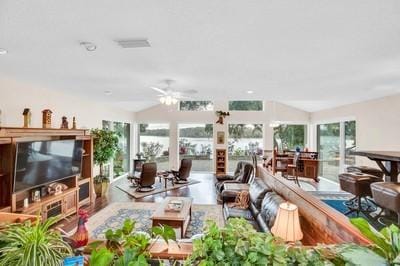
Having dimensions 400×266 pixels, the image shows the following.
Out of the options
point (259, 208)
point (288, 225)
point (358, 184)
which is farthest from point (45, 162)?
point (358, 184)

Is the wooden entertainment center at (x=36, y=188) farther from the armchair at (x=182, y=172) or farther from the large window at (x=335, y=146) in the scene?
the large window at (x=335, y=146)

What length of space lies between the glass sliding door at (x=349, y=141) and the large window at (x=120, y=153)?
7.48 metres

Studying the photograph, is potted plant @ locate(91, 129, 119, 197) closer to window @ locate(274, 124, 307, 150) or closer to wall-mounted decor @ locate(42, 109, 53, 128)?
wall-mounted decor @ locate(42, 109, 53, 128)

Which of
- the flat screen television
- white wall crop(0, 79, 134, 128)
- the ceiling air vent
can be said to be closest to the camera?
the ceiling air vent

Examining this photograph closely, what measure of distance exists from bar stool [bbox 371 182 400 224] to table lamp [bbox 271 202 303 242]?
6.08 feet


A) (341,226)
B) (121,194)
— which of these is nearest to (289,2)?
(341,226)

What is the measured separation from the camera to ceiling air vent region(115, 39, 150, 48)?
8.13ft

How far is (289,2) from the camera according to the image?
69.0 inches

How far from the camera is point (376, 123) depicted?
20.1 ft

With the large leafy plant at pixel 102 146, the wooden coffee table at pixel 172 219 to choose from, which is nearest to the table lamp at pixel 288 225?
the wooden coffee table at pixel 172 219

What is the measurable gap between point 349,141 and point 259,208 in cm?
519

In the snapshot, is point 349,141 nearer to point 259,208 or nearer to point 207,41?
point 259,208

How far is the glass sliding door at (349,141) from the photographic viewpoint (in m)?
7.31

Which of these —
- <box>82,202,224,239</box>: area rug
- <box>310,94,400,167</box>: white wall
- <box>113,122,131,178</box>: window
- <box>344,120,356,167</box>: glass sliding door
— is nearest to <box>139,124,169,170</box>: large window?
<box>113,122,131,178</box>: window
